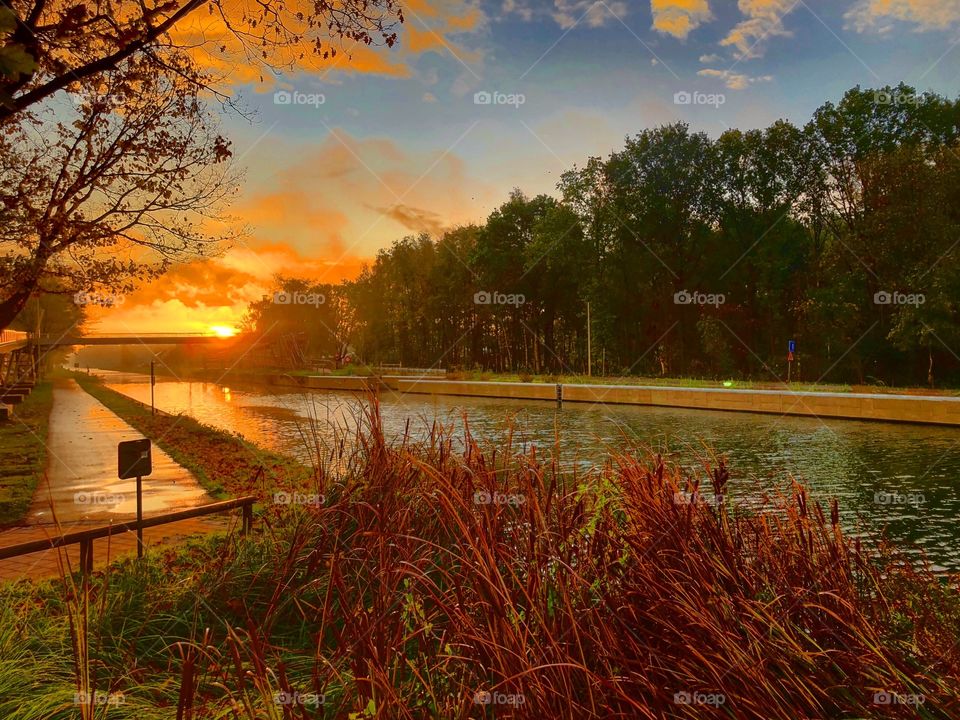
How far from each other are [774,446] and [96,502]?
13.5 metres

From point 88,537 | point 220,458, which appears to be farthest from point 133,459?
point 220,458

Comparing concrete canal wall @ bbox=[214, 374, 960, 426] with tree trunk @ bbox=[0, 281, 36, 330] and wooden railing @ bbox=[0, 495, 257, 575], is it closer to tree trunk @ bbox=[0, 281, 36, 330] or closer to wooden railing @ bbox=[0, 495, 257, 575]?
tree trunk @ bbox=[0, 281, 36, 330]

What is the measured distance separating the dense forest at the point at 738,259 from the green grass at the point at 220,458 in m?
26.0

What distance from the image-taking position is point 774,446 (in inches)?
639

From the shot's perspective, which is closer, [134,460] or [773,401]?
[134,460]

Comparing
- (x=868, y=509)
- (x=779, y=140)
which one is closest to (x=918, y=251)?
(x=779, y=140)

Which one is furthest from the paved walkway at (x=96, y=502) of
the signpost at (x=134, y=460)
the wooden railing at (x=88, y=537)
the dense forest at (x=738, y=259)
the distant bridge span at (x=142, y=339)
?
the distant bridge span at (x=142, y=339)

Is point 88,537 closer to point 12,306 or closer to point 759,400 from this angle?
point 12,306

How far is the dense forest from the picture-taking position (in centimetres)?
3130

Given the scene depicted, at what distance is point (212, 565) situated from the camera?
17.3ft

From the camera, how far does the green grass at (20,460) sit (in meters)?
9.84

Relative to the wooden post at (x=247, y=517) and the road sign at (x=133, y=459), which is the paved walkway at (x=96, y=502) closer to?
the wooden post at (x=247, y=517)

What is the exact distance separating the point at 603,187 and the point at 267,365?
45.3m

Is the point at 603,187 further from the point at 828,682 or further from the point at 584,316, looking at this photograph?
the point at 828,682
